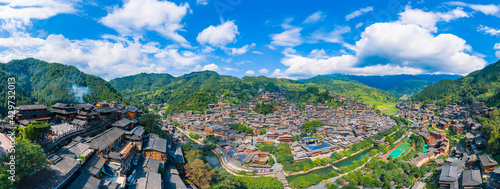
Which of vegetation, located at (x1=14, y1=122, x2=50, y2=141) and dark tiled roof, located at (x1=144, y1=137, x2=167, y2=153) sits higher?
vegetation, located at (x1=14, y1=122, x2=50, y2=141)

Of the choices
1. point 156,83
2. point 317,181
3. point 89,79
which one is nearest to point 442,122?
point 317,181

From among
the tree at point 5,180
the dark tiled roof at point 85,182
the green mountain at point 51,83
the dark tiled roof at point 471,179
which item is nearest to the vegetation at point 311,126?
the dark tiled roof at point 471,179

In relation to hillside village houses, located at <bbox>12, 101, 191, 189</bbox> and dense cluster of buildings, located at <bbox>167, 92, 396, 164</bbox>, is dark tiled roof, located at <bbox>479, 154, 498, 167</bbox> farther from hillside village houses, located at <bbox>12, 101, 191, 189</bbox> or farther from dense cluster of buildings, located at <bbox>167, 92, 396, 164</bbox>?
hillside village houses, located at <bbox>12, 101, 191, 189</bbox>

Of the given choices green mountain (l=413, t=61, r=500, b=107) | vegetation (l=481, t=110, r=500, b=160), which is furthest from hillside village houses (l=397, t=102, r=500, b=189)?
green mountain (l=413, t=61, r=500, b=107)

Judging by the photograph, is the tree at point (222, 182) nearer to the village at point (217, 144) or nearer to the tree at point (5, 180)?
the village at point (217, 144)

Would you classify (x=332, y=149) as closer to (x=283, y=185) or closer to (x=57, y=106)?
(x=283, y=185)

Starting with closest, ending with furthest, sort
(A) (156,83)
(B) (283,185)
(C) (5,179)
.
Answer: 1. (C) (5,179)
2. (B) (283,185)
3. (A) (156,83)
